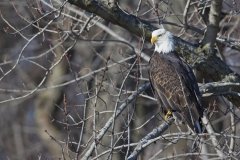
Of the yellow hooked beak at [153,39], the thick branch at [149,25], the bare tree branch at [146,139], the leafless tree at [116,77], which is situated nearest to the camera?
the bare tree branch at [146,139]

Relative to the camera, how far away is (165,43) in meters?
9.23

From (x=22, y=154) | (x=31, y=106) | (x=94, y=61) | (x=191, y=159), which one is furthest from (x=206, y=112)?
(x=31, y=106)

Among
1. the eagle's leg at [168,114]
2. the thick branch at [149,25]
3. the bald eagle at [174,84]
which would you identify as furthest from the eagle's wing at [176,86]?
the thick branch at [149,25]

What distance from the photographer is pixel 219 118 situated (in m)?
12.8

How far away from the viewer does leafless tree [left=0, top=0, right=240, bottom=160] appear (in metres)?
7.88

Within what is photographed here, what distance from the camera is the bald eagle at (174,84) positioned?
838 centimetres

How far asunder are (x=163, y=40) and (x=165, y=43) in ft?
0.12

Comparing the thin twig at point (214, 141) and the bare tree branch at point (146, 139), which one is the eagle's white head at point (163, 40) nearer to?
the thin twig at point (214, 141)

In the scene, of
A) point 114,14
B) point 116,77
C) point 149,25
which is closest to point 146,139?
point 114,14

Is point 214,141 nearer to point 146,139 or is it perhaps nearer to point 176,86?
point 176,86

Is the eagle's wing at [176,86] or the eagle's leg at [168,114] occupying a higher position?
the eagle's wing at [176,86]

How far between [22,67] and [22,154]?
178 centimetres

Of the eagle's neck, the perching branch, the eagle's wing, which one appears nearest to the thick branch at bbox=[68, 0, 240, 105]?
the eagle's neck

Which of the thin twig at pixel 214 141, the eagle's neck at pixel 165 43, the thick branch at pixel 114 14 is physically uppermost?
the thick branch at pixel 114 14
